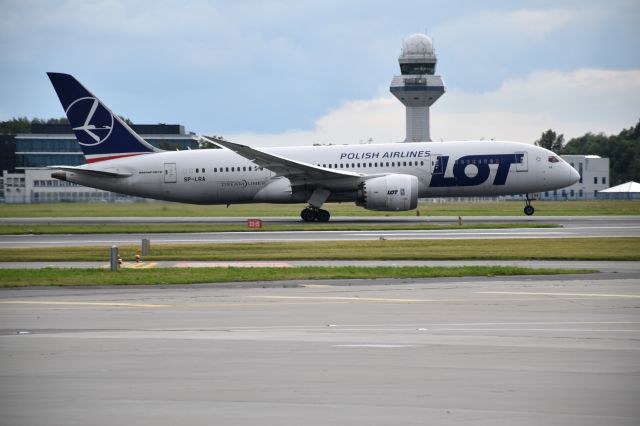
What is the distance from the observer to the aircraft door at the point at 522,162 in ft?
153

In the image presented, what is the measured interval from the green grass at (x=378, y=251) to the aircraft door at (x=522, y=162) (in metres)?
13.6

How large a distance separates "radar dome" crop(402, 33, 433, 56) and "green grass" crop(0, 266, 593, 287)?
11698 centimetres

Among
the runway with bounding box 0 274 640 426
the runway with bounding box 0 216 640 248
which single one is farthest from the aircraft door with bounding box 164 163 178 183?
the runway with bounding box 0 274 640 426

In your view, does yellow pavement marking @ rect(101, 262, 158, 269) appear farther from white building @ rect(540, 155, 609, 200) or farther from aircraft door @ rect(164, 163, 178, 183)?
white building @ rect(540, 155, 609, 200)

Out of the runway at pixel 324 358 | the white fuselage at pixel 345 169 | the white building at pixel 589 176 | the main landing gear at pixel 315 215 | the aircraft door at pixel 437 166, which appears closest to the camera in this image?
the runway at pixel 324 358

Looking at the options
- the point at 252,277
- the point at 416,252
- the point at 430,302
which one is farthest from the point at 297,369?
the point at 416,252

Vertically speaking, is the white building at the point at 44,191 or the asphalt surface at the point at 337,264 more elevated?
the white building at the point at 44,191

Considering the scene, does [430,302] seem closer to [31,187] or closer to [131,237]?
[131,237]

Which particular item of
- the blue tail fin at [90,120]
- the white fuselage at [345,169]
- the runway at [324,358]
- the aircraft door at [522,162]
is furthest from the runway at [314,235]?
the runway at [324,358]

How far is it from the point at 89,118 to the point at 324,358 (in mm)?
39352

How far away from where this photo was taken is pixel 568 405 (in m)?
8.98

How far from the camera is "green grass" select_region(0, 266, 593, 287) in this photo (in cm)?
2178

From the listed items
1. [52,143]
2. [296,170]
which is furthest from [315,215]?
[52,143]

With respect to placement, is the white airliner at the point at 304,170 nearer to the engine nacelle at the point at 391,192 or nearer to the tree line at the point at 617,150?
the engine nacelle at the point at 391,192
